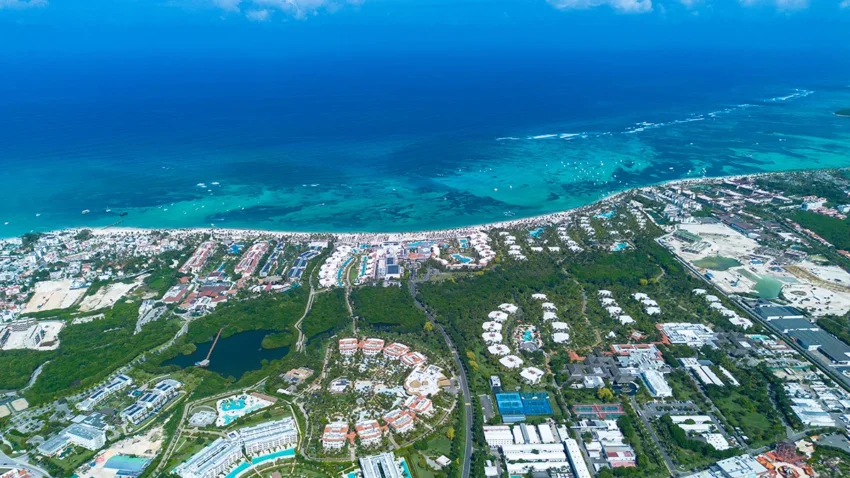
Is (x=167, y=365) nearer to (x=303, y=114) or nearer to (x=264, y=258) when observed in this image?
(x=264, y=258)

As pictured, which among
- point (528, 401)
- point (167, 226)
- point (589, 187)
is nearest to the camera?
point (528, 401)

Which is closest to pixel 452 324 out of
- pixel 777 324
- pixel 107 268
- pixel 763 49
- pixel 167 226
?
pixel 777 324

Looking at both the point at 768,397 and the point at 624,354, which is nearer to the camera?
the point at 768,397

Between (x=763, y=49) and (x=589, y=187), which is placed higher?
(x=763, y=49)

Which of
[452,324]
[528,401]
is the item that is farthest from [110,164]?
[528,401]

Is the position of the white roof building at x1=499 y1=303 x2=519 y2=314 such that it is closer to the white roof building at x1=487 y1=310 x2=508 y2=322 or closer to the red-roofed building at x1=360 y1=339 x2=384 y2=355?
the white roof building at x1=487 y1=310 x2=508 y2=322

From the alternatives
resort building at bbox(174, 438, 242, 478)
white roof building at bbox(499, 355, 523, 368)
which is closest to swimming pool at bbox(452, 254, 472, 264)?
white roof building at bbox(499, 355, 523, 368)

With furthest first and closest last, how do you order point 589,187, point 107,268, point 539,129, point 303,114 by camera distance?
point 303,114 → point 539,129 → point 589,187 → point 107,268
